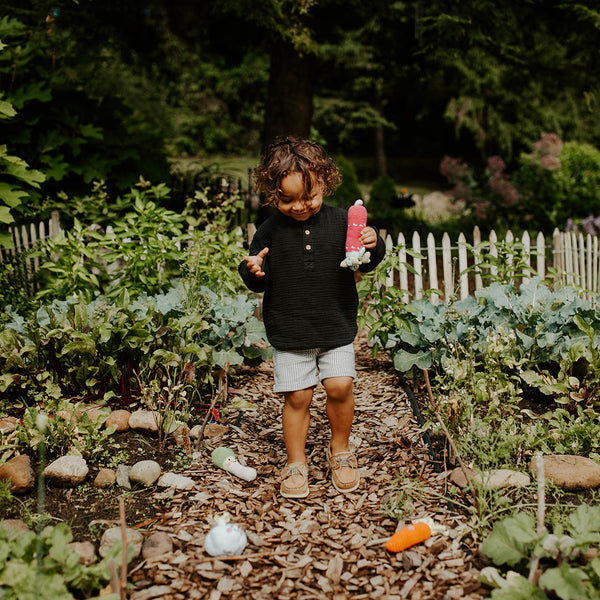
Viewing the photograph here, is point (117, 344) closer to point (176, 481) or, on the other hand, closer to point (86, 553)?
point (176, 481)

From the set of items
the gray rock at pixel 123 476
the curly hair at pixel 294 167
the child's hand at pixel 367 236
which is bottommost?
the gray rock at pixel 123 476

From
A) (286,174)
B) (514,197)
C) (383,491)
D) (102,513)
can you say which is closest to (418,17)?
(514,197)

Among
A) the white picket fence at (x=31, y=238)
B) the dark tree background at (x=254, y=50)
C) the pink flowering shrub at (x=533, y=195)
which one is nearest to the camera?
the white picket fence at (x=31, y=238)

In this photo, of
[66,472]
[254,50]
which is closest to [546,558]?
[66,472]

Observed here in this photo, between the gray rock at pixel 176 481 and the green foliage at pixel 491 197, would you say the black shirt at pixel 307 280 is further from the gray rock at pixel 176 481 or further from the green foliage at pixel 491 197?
the green foliage at pixel 491 197

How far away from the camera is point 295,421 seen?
2717mm

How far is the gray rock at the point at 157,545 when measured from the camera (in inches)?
87.2

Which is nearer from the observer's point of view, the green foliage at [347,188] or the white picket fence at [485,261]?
the white picket fence at [485,261]

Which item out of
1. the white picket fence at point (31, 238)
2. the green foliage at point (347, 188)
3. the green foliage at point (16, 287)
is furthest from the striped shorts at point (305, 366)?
the green foliage at point (347, 188)

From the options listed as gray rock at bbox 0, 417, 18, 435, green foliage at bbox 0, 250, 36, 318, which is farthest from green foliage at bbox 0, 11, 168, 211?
gray rock at bbox 0, 417, 18, 435

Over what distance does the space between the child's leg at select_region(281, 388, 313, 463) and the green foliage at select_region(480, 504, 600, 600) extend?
0.93 metres

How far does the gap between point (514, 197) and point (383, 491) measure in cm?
699

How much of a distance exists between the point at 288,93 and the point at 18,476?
551cm

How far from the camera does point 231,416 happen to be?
3.41 m
